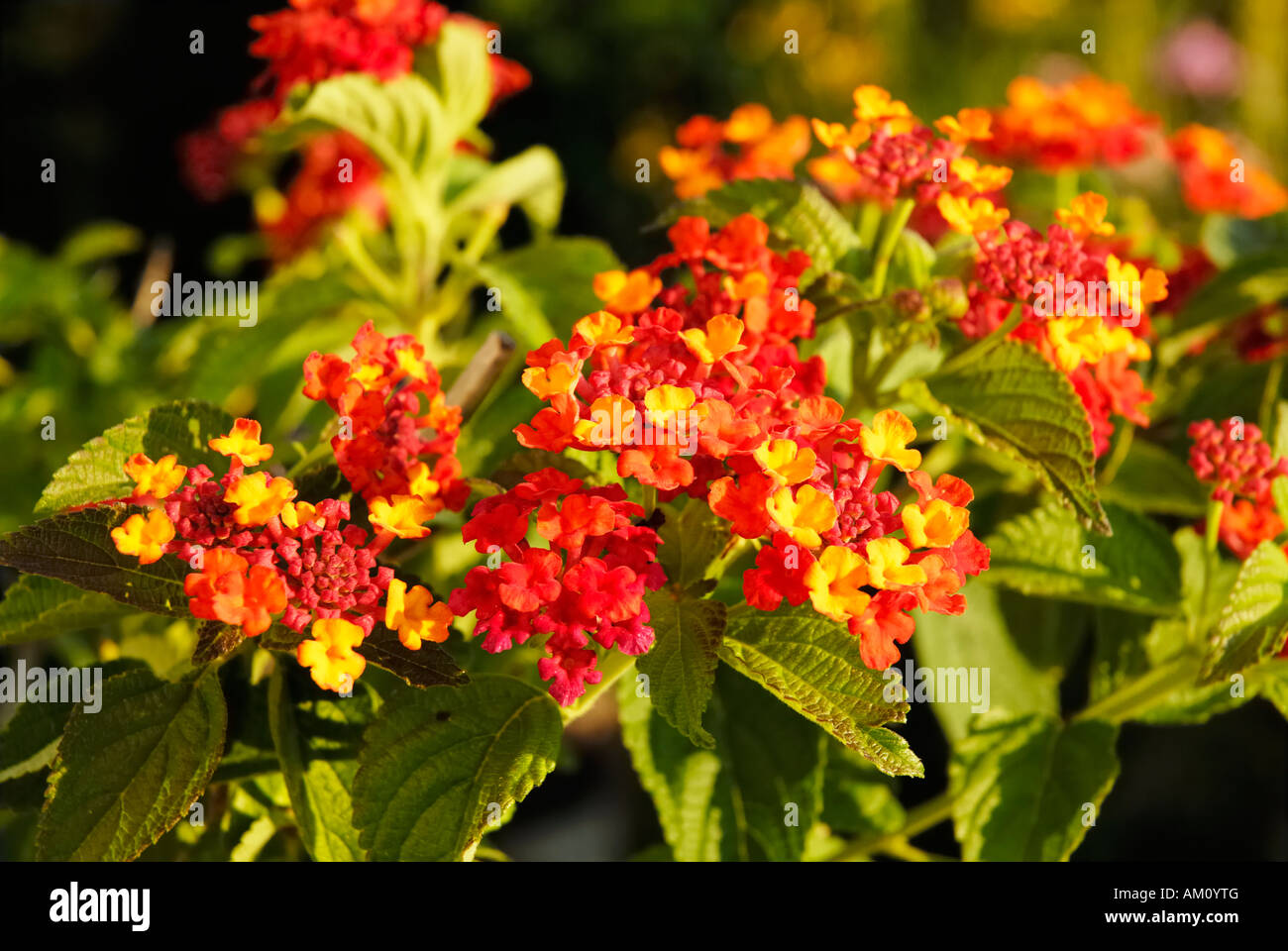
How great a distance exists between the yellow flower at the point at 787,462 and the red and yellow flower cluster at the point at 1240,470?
36cm

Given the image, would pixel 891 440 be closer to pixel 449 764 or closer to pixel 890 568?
pixel 890 568

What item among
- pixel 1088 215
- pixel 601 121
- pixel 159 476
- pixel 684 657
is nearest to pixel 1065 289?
pixel 1088 215

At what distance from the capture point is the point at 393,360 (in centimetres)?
69

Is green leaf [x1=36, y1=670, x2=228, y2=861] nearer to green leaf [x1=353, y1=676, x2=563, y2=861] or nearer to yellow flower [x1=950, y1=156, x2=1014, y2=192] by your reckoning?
green leaf [x1=353, y1=676, x2=563, y2=861]

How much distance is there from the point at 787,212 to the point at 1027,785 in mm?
442

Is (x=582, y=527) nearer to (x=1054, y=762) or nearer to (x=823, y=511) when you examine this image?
(x=823, y=511)

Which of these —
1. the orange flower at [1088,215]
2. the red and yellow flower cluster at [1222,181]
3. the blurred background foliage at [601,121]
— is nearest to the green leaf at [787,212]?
the orange flower at [1088,215]

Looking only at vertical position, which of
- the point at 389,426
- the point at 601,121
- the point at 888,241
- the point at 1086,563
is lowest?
the point at 1086,563

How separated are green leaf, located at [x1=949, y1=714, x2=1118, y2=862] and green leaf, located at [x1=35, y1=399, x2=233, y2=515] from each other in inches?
22.0

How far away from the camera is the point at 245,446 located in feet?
2.08

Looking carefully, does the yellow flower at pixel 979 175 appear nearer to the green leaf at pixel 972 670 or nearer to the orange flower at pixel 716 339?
the orange flower at pixel 716 339

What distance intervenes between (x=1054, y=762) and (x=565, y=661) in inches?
16.5

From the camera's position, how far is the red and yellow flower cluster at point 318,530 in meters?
0.58
